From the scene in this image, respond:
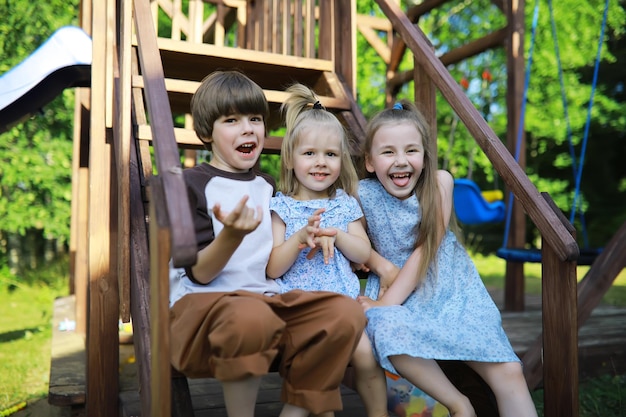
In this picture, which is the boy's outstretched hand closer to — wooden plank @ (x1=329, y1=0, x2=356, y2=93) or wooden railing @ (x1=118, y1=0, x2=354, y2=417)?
wooden railing @ (x1=118, y1=0, x2=354, y2=417)

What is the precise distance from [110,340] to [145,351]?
64 centimetres

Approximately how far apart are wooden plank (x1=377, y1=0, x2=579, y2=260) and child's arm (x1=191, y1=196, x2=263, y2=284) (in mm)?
1002

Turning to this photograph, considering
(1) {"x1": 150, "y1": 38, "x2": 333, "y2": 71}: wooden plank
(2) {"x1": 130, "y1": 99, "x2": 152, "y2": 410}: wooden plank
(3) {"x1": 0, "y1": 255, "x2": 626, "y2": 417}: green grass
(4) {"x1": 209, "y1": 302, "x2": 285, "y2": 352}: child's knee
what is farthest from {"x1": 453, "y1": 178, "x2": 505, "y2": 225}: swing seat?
(4) {"x1": 209, "y1": 302, "x2": 285, "y2": 352}: child's knee

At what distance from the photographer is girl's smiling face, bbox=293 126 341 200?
2.38 meters

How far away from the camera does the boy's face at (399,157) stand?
8.18 ft

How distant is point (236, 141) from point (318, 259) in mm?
514

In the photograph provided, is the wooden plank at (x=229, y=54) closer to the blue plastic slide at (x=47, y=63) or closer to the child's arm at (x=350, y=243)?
the blue plastic slide at (x=47, y=63)

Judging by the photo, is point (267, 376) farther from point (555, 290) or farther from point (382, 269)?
point (555, 290)

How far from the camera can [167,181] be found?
1.72 m

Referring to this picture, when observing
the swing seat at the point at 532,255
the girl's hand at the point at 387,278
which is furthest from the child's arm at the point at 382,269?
the swing seat at the point at 532,255

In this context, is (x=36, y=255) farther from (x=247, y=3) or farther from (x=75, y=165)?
(x=247, y=3)

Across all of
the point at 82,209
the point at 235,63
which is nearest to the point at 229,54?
the point at 235,63

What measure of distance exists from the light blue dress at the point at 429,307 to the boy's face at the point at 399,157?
0.26 ft

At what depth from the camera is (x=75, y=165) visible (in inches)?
204
